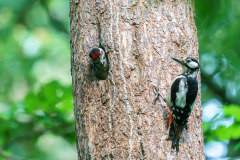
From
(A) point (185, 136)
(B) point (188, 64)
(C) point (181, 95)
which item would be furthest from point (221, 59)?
(A) point (185, 136)

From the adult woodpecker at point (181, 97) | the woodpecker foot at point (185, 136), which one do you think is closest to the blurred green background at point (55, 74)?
the adult woodpecker at point (181, 97)

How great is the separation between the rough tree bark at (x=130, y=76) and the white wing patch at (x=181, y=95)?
15cm

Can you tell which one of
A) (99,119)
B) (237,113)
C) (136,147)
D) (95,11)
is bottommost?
(136,147)

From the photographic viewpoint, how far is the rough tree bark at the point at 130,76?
3.06 metres

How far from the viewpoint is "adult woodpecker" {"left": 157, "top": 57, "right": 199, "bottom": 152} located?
3148mm

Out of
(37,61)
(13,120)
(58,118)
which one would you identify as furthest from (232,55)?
(37,61)

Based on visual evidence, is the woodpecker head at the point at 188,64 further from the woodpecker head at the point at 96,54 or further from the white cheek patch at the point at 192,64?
the woodpecker head at the point at 96,54

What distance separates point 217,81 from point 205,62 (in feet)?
1.90

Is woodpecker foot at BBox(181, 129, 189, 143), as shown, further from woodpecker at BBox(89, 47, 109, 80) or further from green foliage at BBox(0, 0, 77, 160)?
green foliage at BBox(0, 0, 77, 160)

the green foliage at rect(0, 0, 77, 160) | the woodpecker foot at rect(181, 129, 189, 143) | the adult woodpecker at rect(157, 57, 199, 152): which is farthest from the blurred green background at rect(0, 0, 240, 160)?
the woodpecker foot at rect(181, 129, 189, 143)

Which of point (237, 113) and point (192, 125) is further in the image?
point (237, 113)

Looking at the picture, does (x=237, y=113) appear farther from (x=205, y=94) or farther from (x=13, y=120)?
(x=13, y=120)

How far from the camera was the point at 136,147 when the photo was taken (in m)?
3.00

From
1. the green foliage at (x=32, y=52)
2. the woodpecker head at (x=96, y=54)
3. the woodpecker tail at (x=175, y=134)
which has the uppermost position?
the green foliage at (x=32, y=52)
